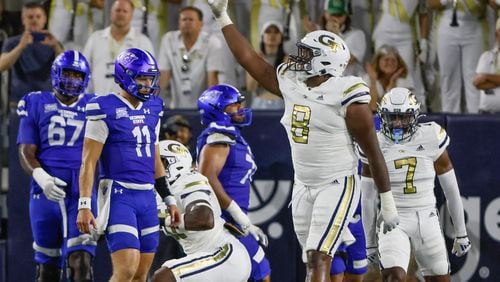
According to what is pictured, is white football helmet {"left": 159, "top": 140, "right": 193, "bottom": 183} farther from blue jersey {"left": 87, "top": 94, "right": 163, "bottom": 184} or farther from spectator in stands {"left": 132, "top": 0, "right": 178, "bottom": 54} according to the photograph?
spectator in stands {"left": 132, "top": 0, "right": 178, "bottom": 54}

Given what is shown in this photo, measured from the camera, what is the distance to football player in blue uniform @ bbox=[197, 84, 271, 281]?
8.37 meters

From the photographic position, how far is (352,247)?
8969 millimetres

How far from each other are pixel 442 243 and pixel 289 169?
5.84 ft

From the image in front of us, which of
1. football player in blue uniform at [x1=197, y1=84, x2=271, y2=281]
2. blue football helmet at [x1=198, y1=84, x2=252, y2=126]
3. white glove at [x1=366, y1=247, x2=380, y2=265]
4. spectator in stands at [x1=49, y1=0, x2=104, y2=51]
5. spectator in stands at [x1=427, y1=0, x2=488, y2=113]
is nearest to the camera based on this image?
football player in blue uniform at [x1=197, y1=84, x2=271, y2=281]

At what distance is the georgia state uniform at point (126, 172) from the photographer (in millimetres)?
7629

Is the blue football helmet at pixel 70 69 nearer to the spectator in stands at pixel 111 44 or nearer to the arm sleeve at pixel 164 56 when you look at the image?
the spectator in stands at pixel 111 44

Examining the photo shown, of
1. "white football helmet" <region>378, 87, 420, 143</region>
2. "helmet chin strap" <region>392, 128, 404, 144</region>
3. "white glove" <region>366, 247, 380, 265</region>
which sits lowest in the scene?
"white glove" <region>366, 247, 380, 265</region>

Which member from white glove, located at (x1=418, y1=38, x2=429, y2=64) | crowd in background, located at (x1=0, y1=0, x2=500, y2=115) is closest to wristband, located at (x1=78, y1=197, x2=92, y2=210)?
crowd in background, located at (x1=0, y1=0, x2=500, y2=115)

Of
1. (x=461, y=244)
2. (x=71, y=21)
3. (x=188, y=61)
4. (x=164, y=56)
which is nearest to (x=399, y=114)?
(x=461, y=244)

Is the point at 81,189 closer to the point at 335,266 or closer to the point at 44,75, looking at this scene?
the point at 335,266

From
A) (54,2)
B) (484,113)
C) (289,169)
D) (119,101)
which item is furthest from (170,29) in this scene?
(119,101)

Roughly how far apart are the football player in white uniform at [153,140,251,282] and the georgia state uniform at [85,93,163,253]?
6.2 inches

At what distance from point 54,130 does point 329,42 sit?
2.33 metres

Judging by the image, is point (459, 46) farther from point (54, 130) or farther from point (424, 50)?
point (54, 130)
